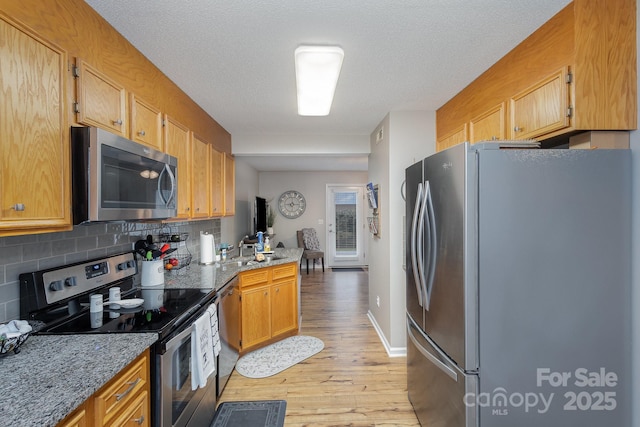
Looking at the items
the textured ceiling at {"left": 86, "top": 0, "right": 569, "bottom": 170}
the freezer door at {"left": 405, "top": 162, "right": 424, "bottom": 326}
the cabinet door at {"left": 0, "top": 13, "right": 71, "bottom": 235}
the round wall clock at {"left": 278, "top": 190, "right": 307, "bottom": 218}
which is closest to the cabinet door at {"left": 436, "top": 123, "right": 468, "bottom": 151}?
the textured ceiling at {"left": 86, "top": 0, "right": 569, "bottom": 170}

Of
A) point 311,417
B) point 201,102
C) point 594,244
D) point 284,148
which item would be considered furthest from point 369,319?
point 201,102

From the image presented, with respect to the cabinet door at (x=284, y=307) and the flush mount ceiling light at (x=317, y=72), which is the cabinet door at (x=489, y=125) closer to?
the flush mount ceiling light at (x=317, y=72)

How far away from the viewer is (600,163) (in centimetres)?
144

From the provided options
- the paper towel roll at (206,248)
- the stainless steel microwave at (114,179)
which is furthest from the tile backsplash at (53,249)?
the paper towel roll at (206,248)

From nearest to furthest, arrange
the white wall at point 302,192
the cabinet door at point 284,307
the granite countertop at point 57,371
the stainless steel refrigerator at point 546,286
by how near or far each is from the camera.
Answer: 1. the granite countertop at point 57,371
2. the stainless steel refrigerator at point 546,286
3. the cabinet door at point 284,307
4. the white wall at point 302,192

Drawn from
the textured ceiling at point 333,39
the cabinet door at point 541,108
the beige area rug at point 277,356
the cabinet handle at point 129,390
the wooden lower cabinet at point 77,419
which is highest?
the textured ceiling at point 333,39

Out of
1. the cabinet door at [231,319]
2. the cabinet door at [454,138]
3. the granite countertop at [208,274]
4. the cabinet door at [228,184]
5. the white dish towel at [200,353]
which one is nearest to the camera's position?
the white dish towel at [200,353]

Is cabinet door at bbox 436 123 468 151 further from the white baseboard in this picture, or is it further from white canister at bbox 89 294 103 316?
white canister at bbox 89 294 103 316

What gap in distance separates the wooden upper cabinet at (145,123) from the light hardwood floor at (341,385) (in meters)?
1.95

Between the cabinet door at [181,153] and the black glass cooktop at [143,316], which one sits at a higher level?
the cabinet door at [181,153]

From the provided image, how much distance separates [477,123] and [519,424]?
1863mm

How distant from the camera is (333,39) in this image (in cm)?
176

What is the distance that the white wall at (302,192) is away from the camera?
7402 millimetres

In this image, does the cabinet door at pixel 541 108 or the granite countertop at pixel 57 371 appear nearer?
the granite countertop at pixel 57 371
